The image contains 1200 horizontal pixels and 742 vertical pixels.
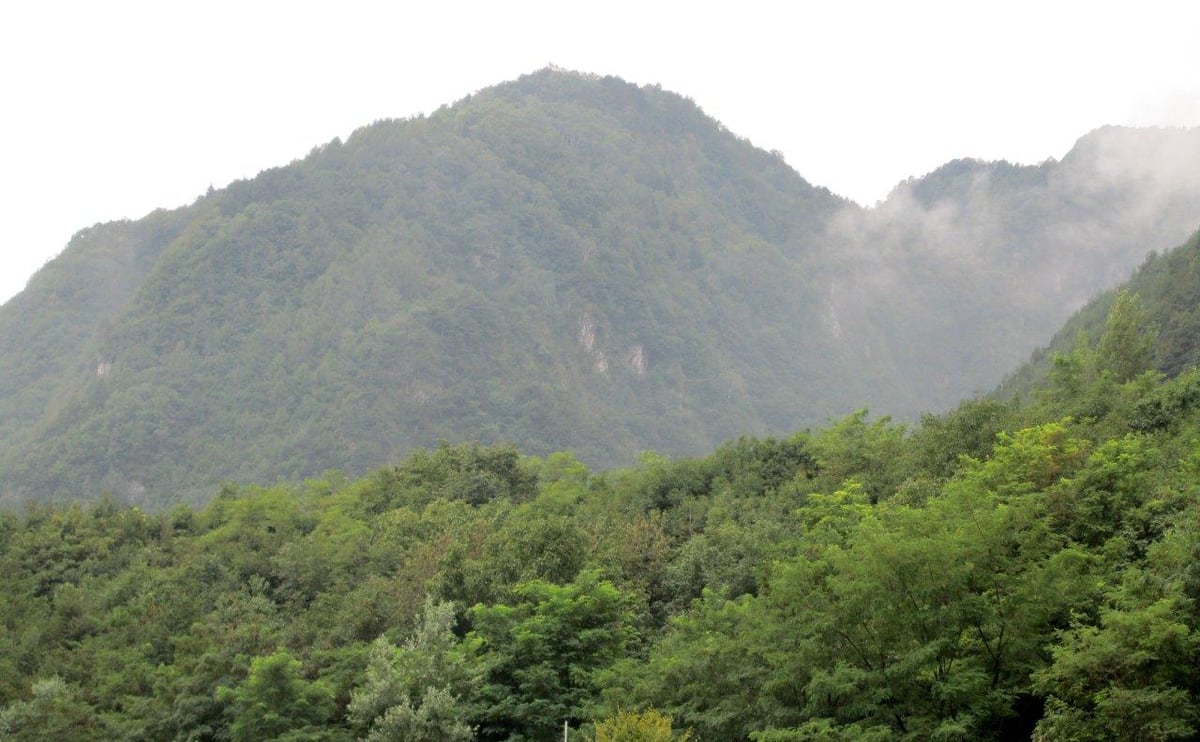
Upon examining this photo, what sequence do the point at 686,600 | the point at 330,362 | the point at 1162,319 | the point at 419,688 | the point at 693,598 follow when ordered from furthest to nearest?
the point at 330,362
the point at 1162,319
the point at 686,600
the point at 693,598
the point at 419,688

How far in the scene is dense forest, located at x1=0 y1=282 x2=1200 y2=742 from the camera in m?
25.2

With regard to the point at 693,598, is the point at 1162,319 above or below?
above

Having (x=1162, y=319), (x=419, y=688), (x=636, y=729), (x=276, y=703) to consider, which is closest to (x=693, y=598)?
(x=419, y=688)

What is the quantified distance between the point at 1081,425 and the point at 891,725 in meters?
21.1

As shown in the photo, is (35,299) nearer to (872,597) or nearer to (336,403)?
(336,403)

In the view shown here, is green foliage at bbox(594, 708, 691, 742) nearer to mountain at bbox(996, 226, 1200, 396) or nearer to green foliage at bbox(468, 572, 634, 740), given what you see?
green foliage at bbox(468, 572, 634, 740)

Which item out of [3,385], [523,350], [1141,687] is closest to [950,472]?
[1141,687]

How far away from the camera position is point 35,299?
181 meters

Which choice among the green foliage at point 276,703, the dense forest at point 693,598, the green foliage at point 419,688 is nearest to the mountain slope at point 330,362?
the dense forest at point 693,598

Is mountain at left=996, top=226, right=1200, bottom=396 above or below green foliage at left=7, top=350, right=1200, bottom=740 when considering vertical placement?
above

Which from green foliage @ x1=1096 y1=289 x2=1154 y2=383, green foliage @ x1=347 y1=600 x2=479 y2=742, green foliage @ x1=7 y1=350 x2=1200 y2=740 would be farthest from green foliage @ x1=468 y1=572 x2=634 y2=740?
green foliage @ x1=1096 y1=289 x2=1154 y2=383

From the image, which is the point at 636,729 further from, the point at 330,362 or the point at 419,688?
the point at 330,362

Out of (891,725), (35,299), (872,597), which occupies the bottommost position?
(891,725)

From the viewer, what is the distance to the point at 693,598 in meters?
45.7
